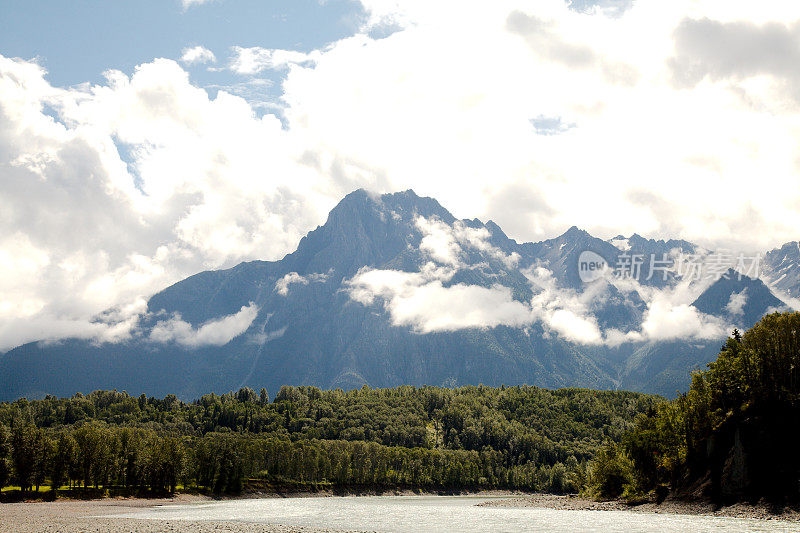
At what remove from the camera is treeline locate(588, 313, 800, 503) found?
3723 inches

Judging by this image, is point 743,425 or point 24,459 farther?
point 24,459

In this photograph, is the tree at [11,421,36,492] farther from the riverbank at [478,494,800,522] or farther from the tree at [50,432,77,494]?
the riverbank at [478,494,800,522]

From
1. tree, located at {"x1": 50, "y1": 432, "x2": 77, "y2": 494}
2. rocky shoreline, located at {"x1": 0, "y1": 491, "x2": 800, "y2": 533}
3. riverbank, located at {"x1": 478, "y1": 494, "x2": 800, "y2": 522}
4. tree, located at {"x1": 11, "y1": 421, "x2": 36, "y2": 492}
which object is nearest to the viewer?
riverbank, located at {"x1": 478, "y1": 494, "x2": 800, "y2": 522}

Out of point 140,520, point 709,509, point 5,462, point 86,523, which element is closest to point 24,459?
point 5,462

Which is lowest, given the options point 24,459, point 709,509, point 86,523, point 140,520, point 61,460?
point 140,520

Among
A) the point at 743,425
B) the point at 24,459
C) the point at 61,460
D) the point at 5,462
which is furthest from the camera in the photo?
the point at 61,460

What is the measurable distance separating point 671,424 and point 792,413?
31.8 metres

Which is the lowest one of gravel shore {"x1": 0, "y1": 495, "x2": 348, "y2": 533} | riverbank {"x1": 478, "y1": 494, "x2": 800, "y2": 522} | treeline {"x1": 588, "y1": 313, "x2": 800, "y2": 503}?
gravel shore {"x1": 0, "y1": 495, "x2": 348, "y2": 533}

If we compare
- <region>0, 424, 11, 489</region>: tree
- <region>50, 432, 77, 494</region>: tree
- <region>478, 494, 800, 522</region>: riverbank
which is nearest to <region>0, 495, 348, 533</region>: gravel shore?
<region>0, 424, 11, 489</region>: tree

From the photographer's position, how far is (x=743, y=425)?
100438 millimetres

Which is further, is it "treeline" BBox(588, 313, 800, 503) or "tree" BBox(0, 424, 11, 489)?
"tree" BBox(0, 424, 11, 489)

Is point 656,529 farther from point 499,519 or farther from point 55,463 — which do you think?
point 55,463

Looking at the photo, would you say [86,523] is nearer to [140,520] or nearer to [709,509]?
[140,520]

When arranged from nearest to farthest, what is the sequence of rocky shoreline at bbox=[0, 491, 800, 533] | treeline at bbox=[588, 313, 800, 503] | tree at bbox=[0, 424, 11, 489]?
1. rocky shoreline at bbox=[0, 491, 800, 533]
2. treeline at bbox=[588, 313, 800, 503]
3. tree at bbox=[0, 424, 11, 489]
